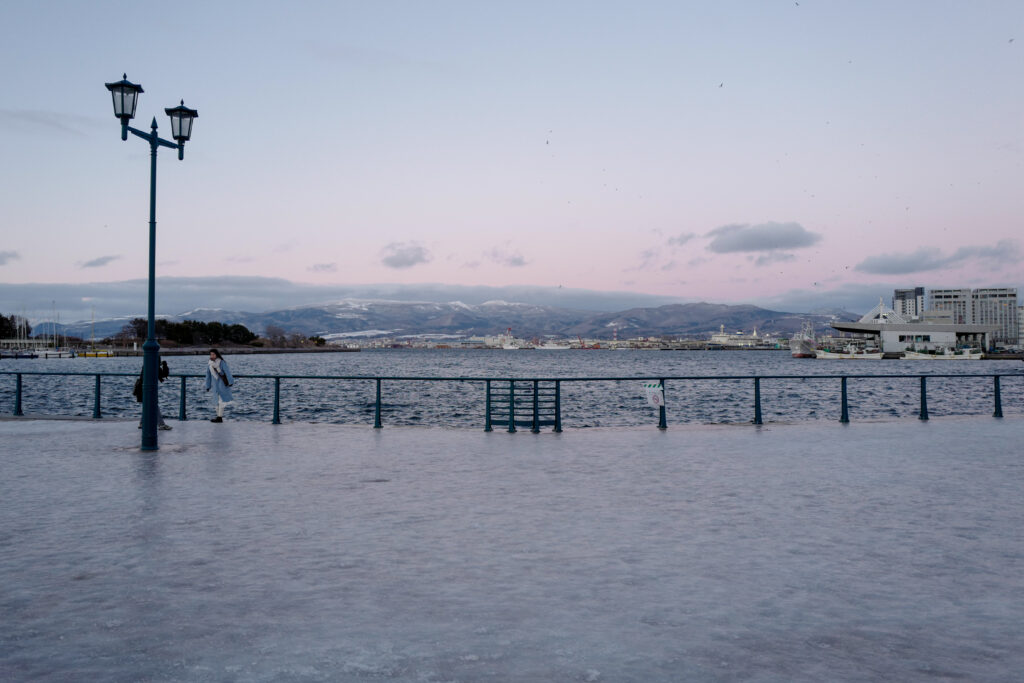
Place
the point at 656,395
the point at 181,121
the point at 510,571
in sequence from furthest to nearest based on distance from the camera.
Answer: the point at 656,395, the point at 181,121, the point at 510,571

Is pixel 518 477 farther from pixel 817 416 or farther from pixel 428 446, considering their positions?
pixel 817 416

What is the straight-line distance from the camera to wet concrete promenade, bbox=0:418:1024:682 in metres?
4.97

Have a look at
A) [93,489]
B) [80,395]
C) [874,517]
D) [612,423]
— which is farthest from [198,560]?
[80,395]

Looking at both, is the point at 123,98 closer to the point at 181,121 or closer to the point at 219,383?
the point at 181,121

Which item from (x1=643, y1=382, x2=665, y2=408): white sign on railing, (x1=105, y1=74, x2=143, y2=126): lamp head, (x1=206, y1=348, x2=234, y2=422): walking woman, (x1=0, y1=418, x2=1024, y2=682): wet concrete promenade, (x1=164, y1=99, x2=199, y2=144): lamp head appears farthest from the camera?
(x1=206, y1=348, x2=234, y2=422): walking woman

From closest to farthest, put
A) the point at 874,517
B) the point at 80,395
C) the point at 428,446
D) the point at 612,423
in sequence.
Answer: the point at 874,517, the point at 428,446, the point at 612,423, the point at 80,395

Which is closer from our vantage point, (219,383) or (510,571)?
(510,571)

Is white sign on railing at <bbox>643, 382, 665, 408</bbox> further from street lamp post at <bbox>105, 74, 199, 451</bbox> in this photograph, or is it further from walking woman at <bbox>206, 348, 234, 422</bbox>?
walking woman at <bbox>206, 348, 234, 422</bbox>

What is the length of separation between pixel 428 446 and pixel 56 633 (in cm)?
1194

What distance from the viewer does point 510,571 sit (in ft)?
23.1

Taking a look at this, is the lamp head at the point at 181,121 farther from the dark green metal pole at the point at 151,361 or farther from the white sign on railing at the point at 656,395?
the white sign on railing at the point at 656,395

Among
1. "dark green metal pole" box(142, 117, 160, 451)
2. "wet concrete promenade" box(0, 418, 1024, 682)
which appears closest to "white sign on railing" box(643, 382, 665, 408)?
"wet concrete promenade" box(0, 418, 1024, 682)

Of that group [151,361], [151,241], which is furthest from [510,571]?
[151,241]

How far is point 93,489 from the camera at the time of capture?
1130 cm
